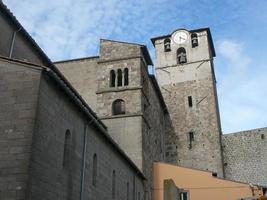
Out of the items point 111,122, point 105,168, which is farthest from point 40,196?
point 111,122

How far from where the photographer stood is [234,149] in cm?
3397

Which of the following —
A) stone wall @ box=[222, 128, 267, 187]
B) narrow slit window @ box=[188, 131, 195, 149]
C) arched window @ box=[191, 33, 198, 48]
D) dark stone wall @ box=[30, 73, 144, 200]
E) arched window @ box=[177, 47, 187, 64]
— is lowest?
dark stone wall @ box=[30, 73, 144, 200]

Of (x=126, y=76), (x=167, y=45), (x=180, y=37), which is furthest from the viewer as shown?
(x=167, y=45)

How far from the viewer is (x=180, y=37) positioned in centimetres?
3984

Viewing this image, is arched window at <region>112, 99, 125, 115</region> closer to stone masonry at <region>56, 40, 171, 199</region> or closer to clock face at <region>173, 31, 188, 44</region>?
stone masonry at <region>56, 40, 171, 199</region>

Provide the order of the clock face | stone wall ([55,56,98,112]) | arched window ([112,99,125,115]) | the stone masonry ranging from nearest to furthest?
1. the stone masonry
2. arched window ([112,99,125,115])
3. stone wall ([55,56,98,112])
4. the clock face

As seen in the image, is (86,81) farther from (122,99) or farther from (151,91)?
(151,91)

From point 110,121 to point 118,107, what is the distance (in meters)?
1.20

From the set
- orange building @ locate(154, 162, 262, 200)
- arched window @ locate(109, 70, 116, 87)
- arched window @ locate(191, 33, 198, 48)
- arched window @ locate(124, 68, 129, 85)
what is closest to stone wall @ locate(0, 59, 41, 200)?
arched window @ locate(109, 70, 116, 87)

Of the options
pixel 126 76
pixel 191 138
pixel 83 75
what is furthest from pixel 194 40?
pixel 83 75

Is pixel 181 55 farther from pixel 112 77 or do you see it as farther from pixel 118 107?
pixel 118 107

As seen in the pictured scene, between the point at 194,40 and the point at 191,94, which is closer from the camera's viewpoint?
the point at 191,94

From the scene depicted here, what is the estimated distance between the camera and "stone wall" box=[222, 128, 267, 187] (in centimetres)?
3281

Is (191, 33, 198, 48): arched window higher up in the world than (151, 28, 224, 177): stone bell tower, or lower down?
higher up
